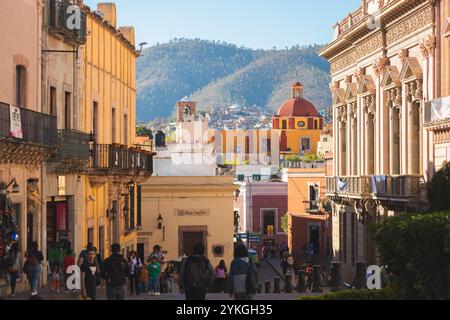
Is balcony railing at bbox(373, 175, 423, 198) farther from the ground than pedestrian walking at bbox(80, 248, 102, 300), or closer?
farther from the ground

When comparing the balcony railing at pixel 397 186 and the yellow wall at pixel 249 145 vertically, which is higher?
the yellow wall at pixel 249 145

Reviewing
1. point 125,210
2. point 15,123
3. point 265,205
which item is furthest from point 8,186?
point 265,205

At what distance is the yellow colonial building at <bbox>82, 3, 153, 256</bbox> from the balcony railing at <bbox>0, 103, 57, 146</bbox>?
4987mm

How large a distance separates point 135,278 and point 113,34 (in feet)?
44.2

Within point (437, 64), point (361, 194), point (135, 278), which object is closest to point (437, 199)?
point (437, 64)

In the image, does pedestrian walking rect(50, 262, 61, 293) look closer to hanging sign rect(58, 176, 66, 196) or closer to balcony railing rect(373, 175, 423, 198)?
hanging sign rect(58, 176, 66, 196)

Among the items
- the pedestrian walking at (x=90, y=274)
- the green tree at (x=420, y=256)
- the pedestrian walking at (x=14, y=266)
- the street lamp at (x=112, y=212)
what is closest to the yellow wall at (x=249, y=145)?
the street lamp at (x=112, y=212)

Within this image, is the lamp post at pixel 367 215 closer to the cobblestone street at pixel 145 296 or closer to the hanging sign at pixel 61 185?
the hanging sign at pixel 61 185

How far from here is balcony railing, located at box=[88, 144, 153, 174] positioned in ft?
123

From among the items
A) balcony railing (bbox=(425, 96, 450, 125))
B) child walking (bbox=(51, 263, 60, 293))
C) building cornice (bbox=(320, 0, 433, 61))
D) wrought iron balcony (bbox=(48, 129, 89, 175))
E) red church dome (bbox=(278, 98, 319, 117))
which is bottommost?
child walking (bbox=(51, 263, 60, 293))

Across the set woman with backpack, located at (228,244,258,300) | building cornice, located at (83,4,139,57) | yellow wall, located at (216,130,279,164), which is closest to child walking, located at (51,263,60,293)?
building cornice, located at (83,4,139,57)

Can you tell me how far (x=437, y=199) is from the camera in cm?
3369

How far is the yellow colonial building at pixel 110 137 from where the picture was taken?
37750 millimetres

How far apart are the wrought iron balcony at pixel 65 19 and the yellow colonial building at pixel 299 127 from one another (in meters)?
117
